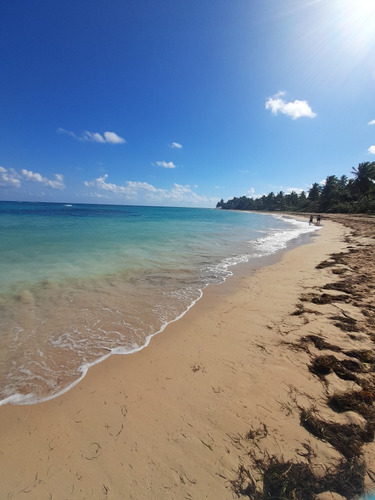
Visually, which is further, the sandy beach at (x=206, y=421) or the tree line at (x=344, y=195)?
the tree line at (x=344, y=195)

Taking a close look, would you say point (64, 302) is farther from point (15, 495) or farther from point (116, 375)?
point (15, 495)

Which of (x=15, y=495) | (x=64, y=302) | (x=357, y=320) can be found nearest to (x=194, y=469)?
(x=15, y=495)

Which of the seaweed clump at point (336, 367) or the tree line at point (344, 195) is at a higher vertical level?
the tree line at point (344, 195)

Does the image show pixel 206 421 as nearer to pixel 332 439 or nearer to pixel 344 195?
pixel 332 439

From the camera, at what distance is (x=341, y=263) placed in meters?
9.01

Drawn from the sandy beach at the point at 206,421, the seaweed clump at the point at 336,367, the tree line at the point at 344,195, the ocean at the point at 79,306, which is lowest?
the ocean at the point at 79,306

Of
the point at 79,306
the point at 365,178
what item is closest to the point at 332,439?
the point at 79,306

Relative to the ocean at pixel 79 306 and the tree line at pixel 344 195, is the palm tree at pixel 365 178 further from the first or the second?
the ocean at pixel 79 306

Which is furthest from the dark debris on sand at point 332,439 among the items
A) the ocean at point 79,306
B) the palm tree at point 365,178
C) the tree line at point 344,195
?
the palm tree at point 365,178

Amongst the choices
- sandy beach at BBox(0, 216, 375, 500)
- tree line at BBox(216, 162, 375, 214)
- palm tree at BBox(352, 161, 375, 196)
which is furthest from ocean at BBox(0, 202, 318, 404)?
palm tree at BBox(352, 161, 375, 196)

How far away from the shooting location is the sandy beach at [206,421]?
6.21 feet

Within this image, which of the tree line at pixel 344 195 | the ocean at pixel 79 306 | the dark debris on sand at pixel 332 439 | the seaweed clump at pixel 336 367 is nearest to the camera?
the dark debris on sand at pixel 332 439

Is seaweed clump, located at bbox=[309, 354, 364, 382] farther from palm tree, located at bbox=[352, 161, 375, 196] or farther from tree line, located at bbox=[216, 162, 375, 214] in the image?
palm tree, located at bbox=[352, 161, 375, 196]

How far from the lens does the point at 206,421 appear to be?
2465mm
